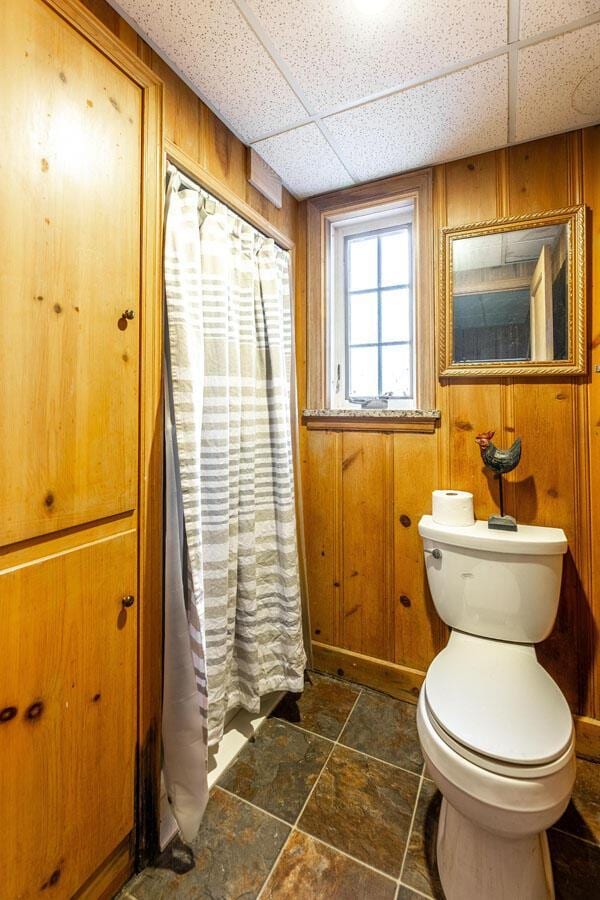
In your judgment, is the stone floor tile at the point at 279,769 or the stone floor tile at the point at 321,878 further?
the stone floor tile at the point at 279,769

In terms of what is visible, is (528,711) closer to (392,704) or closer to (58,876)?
(392,704)

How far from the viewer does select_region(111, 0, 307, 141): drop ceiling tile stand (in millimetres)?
1012

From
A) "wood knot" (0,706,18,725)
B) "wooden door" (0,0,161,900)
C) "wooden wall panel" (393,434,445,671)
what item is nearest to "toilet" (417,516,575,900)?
"wooden wall panel" (393,434,445,671)

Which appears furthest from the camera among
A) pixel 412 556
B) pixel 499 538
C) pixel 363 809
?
pixel 412 556

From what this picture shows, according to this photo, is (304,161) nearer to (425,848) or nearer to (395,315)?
(395,315)

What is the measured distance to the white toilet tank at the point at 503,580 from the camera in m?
1.31

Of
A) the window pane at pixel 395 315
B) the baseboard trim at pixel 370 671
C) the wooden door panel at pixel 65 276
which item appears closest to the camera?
the wooden door panel at pixel 65 276

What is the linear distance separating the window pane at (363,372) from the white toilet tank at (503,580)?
77 centimetres

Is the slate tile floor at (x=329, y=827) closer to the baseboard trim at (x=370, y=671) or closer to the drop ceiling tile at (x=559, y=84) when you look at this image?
the baseboard trim at (x=370, y=671)

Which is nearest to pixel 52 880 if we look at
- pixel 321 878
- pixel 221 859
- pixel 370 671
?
pixel 221 859

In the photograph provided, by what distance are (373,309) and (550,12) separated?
102 cm

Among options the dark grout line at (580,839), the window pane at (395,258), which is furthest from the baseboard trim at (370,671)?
the window pane at (395,258)

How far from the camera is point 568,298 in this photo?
56.3 inches

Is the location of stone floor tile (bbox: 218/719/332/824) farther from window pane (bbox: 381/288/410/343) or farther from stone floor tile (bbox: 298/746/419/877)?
window pane (bbox: 381/288/410/343)
